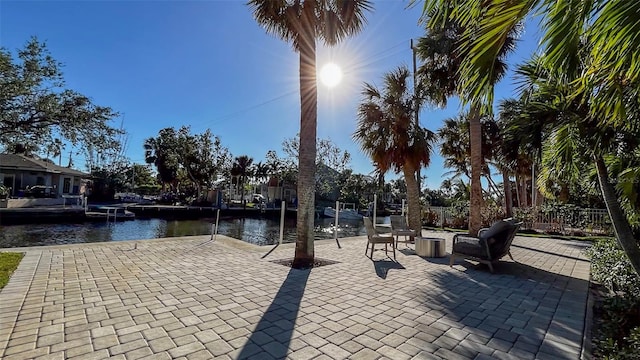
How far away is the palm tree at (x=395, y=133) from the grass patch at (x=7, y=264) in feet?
28.8

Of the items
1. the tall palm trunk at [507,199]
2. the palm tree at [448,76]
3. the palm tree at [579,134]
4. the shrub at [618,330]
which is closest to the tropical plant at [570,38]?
the palm tree at [579,134]

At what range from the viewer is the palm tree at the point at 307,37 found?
659cm

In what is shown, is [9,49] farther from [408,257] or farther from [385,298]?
[408,257]

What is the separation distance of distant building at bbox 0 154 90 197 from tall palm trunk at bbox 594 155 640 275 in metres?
35.9

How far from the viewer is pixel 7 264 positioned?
531 centimetres

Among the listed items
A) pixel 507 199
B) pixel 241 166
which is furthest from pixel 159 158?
pixel 507 199

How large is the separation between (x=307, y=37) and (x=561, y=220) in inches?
541

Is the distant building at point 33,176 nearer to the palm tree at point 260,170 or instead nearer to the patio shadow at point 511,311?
the palm tree at point 260,170

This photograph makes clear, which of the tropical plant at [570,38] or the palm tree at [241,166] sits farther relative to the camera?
the palm tree at [241,166]

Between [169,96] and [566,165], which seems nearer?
[566,165]

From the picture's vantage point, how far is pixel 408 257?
7500 millimetres

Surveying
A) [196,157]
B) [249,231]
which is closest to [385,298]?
[249,231]

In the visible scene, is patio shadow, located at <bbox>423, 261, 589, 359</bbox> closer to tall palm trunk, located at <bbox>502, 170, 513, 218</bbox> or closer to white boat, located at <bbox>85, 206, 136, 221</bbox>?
tall palm trunk, located at <bbox>502, 170, 513, 218</bbox>

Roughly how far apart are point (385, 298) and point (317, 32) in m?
5.62
